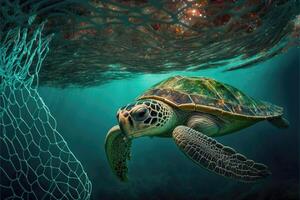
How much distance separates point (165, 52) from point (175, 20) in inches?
113

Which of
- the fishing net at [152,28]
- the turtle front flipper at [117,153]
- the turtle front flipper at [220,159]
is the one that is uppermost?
the fishing net at [152,28]

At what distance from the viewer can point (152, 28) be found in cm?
588

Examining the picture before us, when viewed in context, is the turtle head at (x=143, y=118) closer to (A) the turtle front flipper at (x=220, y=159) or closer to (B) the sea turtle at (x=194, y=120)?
(B) the sea turtle at (x=194, y=120)

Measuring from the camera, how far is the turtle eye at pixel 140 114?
13.0 feet

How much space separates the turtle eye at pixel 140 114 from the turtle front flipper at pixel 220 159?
615mm

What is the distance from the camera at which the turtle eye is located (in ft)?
13.0

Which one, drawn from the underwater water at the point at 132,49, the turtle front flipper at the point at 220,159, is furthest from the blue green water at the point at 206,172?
the turtle front flipper at the point at 220,159

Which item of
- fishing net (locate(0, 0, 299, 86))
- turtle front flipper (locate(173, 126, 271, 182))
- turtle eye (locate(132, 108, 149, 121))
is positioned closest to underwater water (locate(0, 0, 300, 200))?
fishing net (locate(0, 0, 299, 86))

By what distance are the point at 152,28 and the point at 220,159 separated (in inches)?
133

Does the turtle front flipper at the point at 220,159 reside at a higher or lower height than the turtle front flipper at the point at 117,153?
lower

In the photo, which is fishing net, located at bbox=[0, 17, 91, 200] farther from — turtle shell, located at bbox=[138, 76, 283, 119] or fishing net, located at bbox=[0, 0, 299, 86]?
turtle shell, located at bbox=[138, 76, 283, 119]

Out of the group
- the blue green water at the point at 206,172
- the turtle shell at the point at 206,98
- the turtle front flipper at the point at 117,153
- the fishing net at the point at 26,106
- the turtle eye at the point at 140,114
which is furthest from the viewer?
the blue green water at the point at 206,172

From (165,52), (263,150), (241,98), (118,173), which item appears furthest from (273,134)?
(118,173)

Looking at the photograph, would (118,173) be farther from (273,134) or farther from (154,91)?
(273,134)
